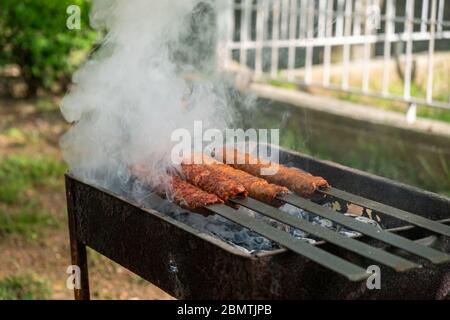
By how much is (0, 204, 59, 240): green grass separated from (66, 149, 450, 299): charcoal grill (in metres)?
2.22

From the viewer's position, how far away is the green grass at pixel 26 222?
5.60 m

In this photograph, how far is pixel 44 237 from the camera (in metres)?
5.59

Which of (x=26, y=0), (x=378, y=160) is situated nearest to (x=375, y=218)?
(x=378, y=160)

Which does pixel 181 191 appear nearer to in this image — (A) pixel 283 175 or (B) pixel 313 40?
(A) pixel 283 175

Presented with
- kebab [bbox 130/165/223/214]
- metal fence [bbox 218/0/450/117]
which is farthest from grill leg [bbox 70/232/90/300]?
metal fence [bbox 218/0/450/117]

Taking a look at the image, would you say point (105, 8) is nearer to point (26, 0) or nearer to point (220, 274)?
point (220, 274)

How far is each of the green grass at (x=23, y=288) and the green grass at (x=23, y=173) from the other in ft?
5.14

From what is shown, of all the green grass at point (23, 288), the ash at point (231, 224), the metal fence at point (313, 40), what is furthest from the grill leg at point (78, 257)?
the metal fence at point (313, 40)

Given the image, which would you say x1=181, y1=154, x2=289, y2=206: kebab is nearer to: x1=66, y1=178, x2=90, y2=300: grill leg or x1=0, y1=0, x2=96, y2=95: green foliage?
x1=66, y1=178, x2=90, y2=300: grill leg

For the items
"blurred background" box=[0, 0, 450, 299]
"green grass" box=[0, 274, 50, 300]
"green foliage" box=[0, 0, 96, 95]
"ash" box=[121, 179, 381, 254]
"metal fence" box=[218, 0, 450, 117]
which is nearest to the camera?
"ash" box=[121, 179, 381, 254]

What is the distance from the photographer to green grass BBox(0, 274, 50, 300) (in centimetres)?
453

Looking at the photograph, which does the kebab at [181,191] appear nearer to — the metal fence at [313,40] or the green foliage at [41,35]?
the metal fence at [313,40]

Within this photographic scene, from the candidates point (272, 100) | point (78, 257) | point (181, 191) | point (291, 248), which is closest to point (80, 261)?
point (78, 257)

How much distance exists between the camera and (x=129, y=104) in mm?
3650
